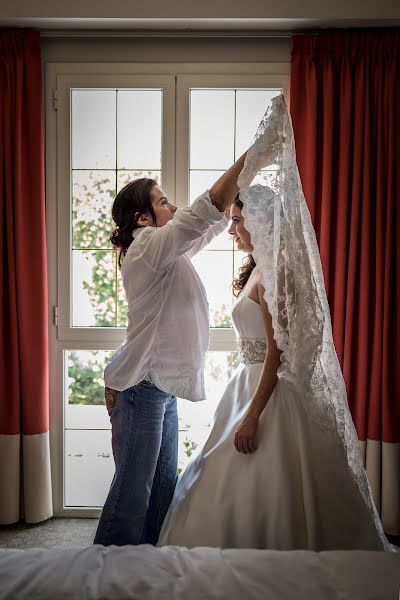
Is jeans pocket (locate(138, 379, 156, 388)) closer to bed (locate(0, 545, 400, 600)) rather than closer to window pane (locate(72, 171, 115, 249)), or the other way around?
bed (locate(0, 545, 400, 600))

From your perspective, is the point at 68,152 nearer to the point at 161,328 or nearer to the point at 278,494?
the point at 161,328

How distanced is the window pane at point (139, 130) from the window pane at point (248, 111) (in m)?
0.39

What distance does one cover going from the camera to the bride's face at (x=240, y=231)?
1.96 meters

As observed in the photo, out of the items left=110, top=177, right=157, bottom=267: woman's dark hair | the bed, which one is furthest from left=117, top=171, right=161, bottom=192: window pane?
the bed

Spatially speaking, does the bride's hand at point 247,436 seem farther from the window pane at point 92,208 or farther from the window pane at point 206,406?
the window pane at point 92,208

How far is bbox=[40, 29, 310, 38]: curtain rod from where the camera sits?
Result: 8.93 ft

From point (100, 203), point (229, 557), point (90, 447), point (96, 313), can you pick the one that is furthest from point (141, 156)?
point (229, 557)

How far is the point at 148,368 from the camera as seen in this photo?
6.17ft

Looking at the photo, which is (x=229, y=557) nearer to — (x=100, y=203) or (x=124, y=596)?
(x=124, y=596)

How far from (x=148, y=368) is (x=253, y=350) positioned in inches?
13.8

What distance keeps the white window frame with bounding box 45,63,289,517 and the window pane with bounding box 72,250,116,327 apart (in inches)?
2.4

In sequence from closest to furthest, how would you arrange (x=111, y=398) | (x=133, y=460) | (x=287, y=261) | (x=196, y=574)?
(x=196, y=574)
(x=287, y=261)
(x=133, y=460)
(x=111, y=398)

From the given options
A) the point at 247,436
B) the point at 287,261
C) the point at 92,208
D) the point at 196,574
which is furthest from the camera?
the point at 92,208

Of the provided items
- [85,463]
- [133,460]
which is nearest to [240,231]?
[133,460]
